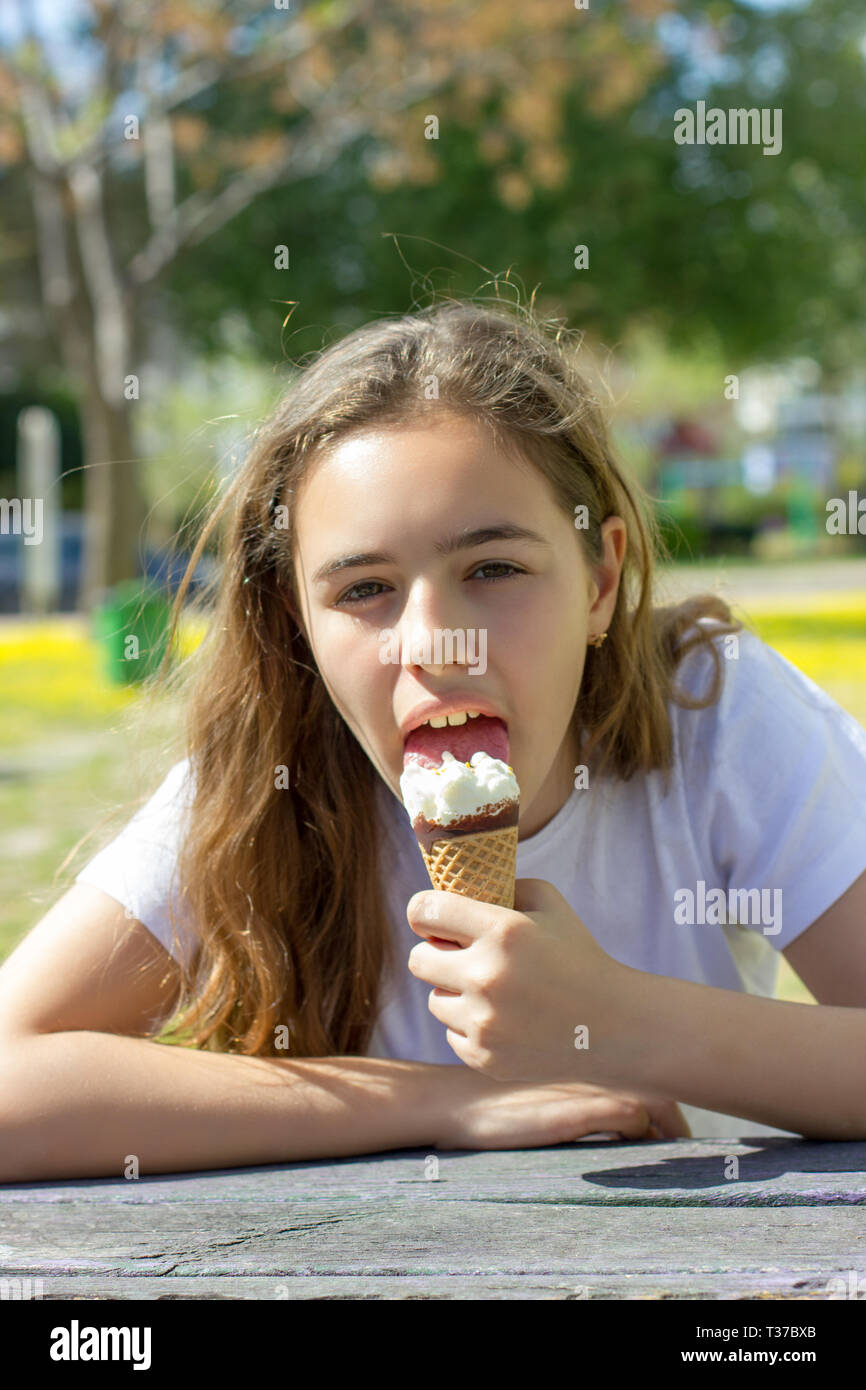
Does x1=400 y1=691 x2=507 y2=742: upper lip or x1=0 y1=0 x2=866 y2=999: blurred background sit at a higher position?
x1=0 y1=0 x2=866 y2=999: blurred background

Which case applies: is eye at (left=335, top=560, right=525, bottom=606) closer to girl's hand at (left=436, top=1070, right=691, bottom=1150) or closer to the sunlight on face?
the sunlight on face

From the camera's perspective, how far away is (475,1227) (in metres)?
1.60

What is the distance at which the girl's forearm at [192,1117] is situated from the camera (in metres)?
2.14

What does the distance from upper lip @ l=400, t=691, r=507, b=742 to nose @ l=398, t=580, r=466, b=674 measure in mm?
48

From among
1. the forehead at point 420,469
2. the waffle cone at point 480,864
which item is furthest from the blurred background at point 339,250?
the waffle cone at point 480,864

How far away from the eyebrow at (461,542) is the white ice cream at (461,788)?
32 cm

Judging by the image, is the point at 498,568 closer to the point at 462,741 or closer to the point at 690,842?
the point at 462,741

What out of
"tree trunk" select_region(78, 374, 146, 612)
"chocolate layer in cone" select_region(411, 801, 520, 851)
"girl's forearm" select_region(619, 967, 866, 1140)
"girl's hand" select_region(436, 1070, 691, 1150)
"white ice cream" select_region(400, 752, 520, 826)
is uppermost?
"tree trunk" select_region(78, 374, 146, 612)

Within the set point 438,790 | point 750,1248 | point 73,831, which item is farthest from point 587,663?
point 73,831

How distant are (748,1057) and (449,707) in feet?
2.21

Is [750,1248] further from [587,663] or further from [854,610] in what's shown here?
[854,610]

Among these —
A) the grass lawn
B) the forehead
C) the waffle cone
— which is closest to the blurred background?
the grass lawn

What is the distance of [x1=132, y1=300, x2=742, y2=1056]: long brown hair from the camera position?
8.10 feet

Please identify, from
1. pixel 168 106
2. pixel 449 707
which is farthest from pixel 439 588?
pixel 168 106
